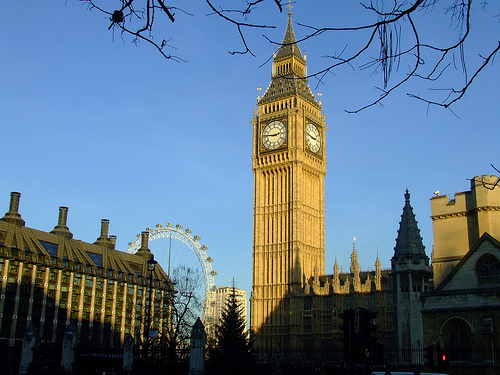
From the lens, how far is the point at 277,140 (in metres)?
80.2

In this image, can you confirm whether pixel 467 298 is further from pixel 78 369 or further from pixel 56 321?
pixel 56 321

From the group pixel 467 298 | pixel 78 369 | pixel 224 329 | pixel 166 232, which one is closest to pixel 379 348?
pixel 467 298

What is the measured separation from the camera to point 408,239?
88.0ft

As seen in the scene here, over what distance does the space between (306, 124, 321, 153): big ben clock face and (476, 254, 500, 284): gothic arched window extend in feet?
185

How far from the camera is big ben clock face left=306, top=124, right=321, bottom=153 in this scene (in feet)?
266

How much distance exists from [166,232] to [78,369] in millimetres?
59510

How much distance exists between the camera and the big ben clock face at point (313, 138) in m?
81.1

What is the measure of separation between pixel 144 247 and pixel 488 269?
68.0m

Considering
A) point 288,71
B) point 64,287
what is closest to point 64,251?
point 64,287

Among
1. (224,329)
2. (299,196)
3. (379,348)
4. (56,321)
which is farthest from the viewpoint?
(299,196)

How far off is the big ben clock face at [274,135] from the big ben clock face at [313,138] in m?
3.76

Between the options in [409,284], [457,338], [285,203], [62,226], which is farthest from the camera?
[285,203]

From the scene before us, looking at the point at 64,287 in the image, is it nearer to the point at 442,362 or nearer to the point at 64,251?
the point at 64,251

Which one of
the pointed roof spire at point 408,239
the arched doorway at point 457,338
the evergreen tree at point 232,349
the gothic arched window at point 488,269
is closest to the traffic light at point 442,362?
the arched doorway at point 457,338
